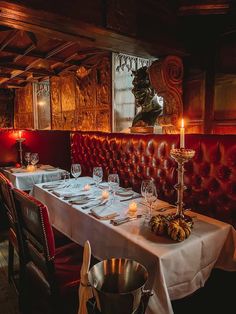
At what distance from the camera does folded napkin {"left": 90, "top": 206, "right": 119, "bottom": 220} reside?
1.90 meters

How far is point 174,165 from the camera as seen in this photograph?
9.27 feet

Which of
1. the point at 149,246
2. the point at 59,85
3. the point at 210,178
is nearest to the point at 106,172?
the point at 210,178

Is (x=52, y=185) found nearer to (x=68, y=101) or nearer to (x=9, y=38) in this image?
(x=9, y=38)

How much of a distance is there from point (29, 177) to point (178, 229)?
2.84 metres

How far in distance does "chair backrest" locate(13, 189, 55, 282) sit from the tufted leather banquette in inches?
62.0

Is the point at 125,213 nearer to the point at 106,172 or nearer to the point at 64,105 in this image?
the point at 106,172

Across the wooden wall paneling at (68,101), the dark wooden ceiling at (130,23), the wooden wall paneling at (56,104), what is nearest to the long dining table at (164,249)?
the dark wooden ceiling at (130,23)

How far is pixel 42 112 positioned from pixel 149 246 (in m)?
7.67

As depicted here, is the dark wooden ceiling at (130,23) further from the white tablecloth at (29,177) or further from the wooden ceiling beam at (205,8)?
the white tablecloth at (29,177)

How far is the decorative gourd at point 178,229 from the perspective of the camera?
1.51 metres

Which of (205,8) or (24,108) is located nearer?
(205,8)

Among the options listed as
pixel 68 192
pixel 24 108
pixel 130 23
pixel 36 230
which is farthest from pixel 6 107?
pixel 36 230

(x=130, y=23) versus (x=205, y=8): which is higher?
(x=205, y=8)

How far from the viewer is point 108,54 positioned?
4.84 meters
